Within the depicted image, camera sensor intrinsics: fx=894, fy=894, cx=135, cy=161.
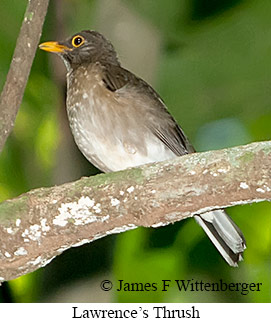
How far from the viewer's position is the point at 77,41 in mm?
4742

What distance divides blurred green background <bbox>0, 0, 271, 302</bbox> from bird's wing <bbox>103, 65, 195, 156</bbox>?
445 millimetres

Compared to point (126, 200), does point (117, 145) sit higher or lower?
higher

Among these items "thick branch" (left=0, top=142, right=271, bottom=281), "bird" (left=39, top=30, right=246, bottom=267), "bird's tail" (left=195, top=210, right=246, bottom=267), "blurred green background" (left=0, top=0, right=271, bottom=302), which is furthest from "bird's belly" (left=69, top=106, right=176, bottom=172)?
"thick branch" (left=0, top=142, right=271, bottom=281)

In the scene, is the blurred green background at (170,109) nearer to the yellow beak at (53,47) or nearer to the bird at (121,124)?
the yellow beak at (53,47)

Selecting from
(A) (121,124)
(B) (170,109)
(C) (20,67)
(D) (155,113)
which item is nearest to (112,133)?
(A) (121,124)

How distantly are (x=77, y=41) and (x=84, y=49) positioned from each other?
0.07m

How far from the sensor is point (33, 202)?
3.21m

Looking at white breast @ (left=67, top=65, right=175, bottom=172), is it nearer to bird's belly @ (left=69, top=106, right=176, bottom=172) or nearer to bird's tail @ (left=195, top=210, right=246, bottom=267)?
bird's belly @ (left=69, top=106, right=176, bottom=172)

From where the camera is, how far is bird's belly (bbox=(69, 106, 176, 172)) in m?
4.20

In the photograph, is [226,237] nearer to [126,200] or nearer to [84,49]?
[126,200]

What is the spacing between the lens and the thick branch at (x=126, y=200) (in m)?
2.92

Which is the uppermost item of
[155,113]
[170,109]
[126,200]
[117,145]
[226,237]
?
[170,109]

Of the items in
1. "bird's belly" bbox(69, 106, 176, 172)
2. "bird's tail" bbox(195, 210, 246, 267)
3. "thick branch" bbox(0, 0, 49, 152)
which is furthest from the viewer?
"bird's belly" bbox(69, 106, 176, 172)

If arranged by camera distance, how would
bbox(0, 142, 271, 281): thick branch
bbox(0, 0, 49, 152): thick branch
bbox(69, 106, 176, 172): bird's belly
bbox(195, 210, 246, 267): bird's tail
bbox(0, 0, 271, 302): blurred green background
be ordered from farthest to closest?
bbox(0, 0, 271, 302): blurred green background, bbox(69, 106, 176, 172): bird's belly, bbox(195, 210, 246, 267): bird's tail, bbox(0, 0, 49, 152): thick branch, bbox(0, 142, 271, 281): thick branch
